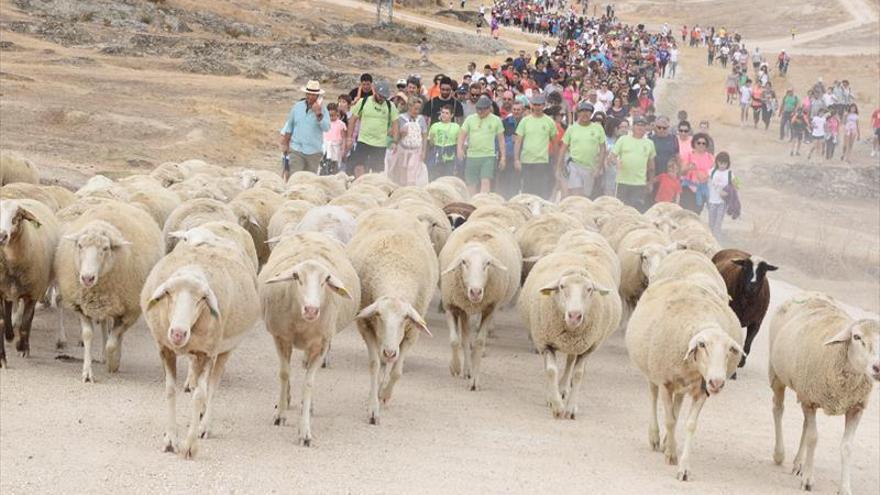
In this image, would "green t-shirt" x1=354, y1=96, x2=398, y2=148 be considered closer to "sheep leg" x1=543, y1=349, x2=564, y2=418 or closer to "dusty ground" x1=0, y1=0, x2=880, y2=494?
"dusty ground" x1=0, y1=0, x2=880, y2=494

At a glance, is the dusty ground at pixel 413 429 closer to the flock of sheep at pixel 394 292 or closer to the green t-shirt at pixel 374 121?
the flock of sheep at pixel 394 292

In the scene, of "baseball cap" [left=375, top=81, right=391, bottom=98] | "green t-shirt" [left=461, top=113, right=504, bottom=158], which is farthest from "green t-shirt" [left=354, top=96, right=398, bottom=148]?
"green t-shirt" [left=461, top=113, right=504, bottom=158]

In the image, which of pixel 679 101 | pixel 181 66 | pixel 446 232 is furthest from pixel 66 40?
pixel 446 232

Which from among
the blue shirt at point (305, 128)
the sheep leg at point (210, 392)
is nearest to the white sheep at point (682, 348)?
the sheep leg at point (210, 392)

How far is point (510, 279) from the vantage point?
13.3m

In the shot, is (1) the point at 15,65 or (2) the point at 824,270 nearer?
(2) the point at 824,270

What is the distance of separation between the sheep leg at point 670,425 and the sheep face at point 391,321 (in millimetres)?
2092

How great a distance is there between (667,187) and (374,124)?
4.62 metres

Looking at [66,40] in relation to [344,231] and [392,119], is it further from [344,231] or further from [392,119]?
[344,231]

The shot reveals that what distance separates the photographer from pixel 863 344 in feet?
32.9

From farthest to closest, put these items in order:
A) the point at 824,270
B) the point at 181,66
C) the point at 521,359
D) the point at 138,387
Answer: the point at 181,66 < the point at 824,270 < the point at 521,359 < the point at 138,387

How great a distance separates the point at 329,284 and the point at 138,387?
2.43m

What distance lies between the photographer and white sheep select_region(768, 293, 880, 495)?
10.1m

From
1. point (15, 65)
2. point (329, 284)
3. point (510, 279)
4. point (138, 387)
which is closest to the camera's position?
point (329, 284)
